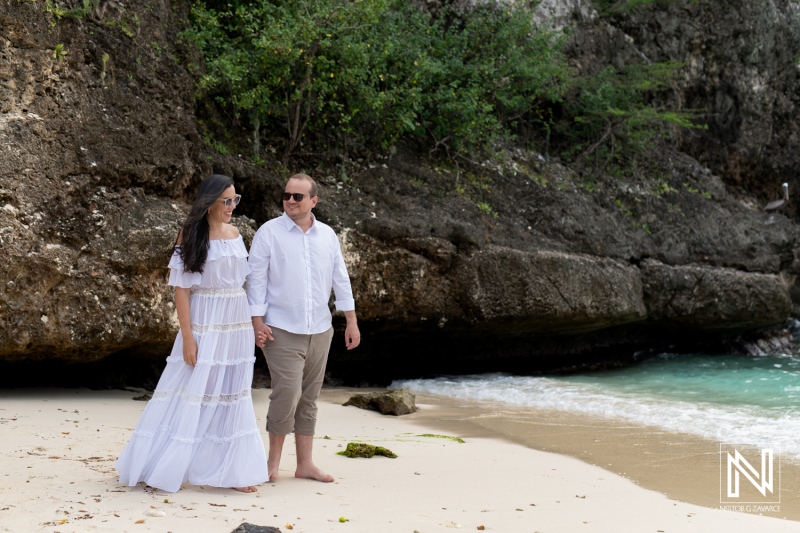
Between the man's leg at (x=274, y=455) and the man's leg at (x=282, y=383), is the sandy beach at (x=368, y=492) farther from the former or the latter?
the man's leg at (x=282, y=383)

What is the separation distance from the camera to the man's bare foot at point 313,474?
4488 mm

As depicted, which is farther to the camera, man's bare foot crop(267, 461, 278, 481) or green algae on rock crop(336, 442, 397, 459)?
green algae on rock crop(336, 442, 397, 459)

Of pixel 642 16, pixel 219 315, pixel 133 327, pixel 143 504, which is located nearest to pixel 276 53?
pixel 133 327

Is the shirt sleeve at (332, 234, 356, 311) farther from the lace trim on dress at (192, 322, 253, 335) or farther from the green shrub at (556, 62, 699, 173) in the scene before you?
the green shrub at (556, 62, 699, 173)

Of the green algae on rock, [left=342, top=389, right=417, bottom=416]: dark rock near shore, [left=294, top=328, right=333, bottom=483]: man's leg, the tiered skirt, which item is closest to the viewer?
the tiered skirt

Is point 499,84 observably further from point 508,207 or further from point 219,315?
point 219,315

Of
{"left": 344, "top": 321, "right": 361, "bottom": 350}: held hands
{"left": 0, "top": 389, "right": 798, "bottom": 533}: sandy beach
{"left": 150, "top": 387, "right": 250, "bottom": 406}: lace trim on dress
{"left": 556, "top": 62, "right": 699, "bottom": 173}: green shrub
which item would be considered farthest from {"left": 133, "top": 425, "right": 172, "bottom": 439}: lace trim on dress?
{"left": 556, "top": 62, "right": 699, "bottom": 173}: green shrub

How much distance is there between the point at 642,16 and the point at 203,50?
9.69m

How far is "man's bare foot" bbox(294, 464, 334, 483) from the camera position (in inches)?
177

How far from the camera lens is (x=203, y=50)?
400 inches

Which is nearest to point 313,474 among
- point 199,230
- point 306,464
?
point 306,464

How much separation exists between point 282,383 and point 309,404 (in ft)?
0.90

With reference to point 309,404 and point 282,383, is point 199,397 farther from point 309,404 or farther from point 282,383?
point 309,404

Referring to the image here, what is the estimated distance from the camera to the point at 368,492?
4.32 m
